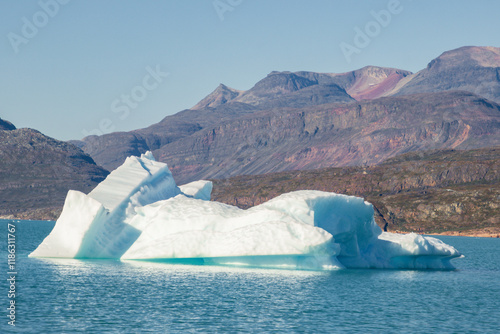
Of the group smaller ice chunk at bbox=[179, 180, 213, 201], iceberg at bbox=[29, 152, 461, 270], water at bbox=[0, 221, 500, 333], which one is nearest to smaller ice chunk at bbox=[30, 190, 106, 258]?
iceberg at bbox=[29, 152, 461, 270]

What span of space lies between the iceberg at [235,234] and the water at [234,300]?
1677 millimetres

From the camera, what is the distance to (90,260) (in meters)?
56.5

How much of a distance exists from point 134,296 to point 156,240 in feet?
48.0

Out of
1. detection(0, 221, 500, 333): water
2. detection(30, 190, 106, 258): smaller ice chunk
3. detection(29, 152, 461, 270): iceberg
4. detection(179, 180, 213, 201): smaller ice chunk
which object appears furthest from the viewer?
detection(179, 180, 213, 201): smaller ice chunk

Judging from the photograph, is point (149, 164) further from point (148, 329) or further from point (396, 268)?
point (148, 329)

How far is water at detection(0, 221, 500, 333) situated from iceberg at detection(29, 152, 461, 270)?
1677mm

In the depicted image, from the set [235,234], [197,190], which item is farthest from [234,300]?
[197,190]

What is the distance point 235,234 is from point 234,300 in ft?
39.2

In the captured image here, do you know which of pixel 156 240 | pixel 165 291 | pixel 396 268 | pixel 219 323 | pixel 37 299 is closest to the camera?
pixel 219 323

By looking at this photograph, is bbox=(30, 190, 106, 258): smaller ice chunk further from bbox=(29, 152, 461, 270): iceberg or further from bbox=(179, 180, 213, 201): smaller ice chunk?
bbox=(179, 180, 213, 201): smaller ice chunk

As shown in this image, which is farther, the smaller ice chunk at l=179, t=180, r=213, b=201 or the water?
the smaller ice chunk at l=179, t=180, r=213, b=201

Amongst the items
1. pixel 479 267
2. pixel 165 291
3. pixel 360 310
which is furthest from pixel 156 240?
pixel 479 267

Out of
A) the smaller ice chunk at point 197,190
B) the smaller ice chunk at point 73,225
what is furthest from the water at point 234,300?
the smaller ice chunk at point 197,190

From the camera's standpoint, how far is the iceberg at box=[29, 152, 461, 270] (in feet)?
159
